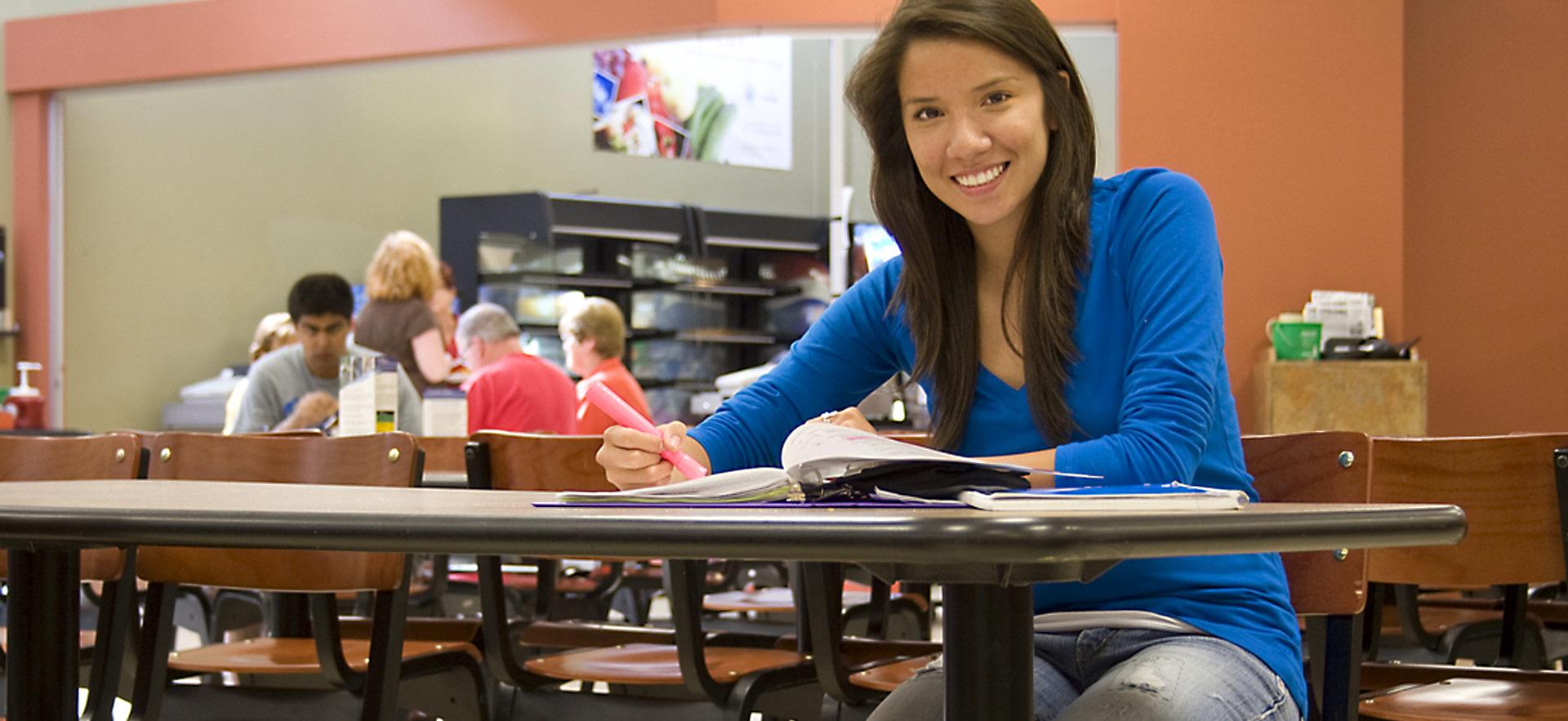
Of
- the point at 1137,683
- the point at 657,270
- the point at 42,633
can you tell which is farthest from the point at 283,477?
the point at 657,270

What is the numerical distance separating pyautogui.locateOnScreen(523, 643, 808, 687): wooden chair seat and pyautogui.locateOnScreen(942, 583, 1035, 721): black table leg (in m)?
1.45

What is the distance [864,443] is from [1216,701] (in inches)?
13.7

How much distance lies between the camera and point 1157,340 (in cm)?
A: 146

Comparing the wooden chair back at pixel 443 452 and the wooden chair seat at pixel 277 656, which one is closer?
the wooden chair seat at pixel 277 656

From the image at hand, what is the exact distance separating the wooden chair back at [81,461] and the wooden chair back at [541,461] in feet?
Result: 1.75

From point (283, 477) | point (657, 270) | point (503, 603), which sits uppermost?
point (657, 270)

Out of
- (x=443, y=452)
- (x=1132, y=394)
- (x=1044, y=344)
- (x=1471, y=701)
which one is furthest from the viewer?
(x=443, y=452)

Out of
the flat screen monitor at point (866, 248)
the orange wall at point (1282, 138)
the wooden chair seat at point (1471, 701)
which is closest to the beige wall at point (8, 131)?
the flat screen monitor at point (866, 248)

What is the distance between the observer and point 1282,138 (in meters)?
5.89

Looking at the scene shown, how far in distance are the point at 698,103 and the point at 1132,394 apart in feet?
32.1

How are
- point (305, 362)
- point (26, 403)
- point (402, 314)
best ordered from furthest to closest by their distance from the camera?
1. point (26, 403)
2. point (402, 314)
3. point (305, 362)

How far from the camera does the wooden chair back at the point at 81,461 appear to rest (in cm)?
231

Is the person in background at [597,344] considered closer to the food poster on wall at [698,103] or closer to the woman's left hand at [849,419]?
the woman's left hand at [849,419]

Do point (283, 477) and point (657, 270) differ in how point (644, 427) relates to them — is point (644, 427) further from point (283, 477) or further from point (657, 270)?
point (657, 270)
